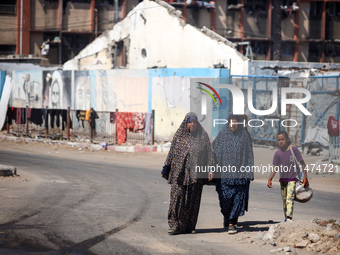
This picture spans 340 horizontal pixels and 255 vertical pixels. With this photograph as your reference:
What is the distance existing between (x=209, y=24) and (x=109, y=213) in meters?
42.1

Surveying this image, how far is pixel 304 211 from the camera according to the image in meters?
10.1

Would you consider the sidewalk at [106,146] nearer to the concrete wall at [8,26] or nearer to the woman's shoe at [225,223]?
the woman's shoe at [225,223]

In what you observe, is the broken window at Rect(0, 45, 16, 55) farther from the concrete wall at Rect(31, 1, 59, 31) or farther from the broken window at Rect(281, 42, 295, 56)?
the broken window at Rect(281, 42, 295, 56)

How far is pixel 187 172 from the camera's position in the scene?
8.05 m

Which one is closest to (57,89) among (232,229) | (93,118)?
(93,118)

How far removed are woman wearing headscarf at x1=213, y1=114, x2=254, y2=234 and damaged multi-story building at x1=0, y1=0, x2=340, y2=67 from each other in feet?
125

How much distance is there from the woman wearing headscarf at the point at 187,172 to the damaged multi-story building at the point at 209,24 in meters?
38.1

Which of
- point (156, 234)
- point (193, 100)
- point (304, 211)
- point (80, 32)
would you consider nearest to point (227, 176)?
point (156, 234)

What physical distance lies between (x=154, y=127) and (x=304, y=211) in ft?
46.9

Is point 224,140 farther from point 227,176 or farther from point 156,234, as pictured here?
point 156,234

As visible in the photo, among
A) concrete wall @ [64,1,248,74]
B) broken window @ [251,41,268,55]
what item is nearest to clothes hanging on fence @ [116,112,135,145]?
concrete wall @ [64,1,248,74]

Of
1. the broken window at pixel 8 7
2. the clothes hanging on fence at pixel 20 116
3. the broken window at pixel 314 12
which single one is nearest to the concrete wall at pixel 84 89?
the clothes hanging on fence at pixel 20 116

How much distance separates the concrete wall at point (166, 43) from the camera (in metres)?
25.7

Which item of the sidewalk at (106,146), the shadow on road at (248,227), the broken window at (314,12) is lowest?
the shadow on road at (248,227)
